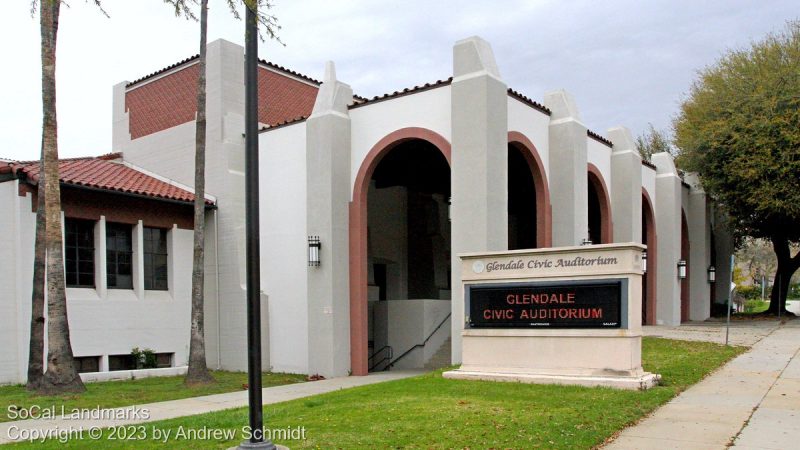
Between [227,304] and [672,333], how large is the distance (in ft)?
42.7

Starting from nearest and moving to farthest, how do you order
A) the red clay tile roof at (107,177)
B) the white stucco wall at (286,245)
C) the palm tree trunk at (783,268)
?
the red clay tile roof at (107,177) → the white stucco wall at (286,245) → the palm tree trunk at (783,268)

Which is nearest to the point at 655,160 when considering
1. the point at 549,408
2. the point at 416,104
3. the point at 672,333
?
the point at 672,333

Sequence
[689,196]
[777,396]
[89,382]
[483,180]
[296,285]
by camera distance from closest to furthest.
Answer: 1. [777,396]
2. [483,180]
3. [89,382]
4. [296,285]
5. [689,196]

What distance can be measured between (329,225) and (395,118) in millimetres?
3045

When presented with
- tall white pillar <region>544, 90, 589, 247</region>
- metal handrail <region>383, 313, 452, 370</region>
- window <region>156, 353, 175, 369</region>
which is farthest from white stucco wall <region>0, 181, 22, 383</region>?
tall white pillar <region>544, 90, 589, 247</region>

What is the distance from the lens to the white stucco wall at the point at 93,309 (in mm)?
15359

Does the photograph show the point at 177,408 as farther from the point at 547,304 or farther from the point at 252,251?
the point at 252,251

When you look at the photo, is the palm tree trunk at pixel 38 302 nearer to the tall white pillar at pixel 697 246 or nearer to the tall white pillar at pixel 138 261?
the tall white pillar at pixel 138 261

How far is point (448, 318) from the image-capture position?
1959 centimetres

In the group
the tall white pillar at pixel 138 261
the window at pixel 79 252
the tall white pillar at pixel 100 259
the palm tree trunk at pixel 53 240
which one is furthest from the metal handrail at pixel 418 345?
the palm tree trunk at pixel 53 240

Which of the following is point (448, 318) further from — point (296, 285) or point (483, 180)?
point (483, 180)

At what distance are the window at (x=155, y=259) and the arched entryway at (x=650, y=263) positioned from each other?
53.9ft

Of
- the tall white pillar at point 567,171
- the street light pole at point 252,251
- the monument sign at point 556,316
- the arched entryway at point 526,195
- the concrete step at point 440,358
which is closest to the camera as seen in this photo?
the street light pole at point 252,251

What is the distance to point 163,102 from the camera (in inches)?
856
